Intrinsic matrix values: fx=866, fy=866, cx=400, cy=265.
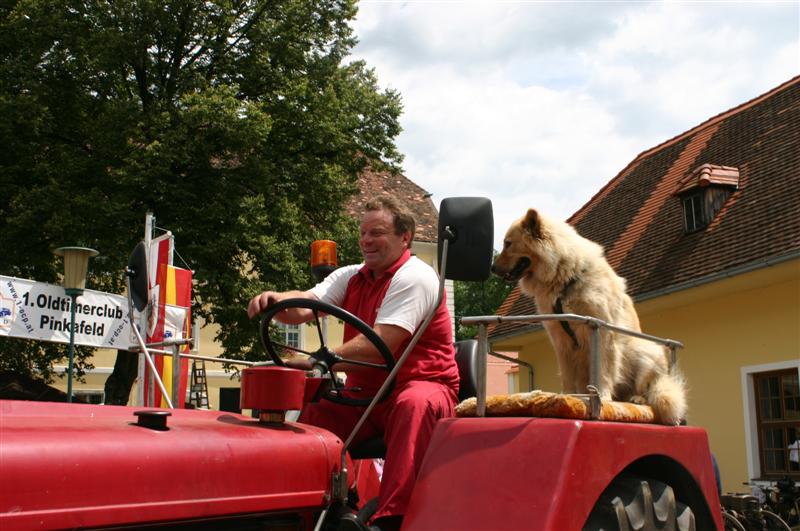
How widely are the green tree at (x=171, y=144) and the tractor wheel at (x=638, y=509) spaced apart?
1438 centimetres

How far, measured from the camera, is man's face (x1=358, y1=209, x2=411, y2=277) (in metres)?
3.10

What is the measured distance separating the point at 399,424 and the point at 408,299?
1.40 feet

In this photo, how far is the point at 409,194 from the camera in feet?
98.6

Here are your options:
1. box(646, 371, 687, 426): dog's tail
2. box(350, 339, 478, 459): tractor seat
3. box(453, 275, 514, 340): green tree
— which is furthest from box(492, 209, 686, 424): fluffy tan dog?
box(453, 275, 514, 340): green tree

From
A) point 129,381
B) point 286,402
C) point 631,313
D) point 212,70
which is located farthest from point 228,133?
point 286,402

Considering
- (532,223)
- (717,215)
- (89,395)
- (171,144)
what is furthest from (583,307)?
(89,395)

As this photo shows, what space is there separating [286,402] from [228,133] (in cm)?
1486

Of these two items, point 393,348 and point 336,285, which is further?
point 336,285

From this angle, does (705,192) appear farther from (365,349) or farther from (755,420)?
(365,349)

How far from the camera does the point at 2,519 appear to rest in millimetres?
1662

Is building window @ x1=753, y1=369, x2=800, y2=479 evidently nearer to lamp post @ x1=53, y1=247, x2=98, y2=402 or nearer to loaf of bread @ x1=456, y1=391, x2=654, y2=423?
lamp post @ x1=53, y1=247, x2=98, y2=402

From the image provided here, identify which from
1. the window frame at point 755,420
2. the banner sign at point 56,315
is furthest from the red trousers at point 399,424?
the window frame at point 755,420

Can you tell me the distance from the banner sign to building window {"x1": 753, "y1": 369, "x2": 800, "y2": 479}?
8.85 metres

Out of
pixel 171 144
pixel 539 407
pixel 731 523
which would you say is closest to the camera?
pixel 539 407
